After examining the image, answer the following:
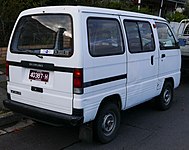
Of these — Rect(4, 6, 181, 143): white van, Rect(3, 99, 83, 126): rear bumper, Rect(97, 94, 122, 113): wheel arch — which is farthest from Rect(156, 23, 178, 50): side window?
Rect(3, 99, 83, 126): rear bumper

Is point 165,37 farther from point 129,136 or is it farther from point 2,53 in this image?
point 2,53

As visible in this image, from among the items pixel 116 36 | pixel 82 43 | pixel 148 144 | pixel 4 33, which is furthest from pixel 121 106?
pixel 4 33

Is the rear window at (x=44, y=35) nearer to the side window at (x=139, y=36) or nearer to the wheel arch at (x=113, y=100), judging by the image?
the wheel arch at (x=113, y=100)

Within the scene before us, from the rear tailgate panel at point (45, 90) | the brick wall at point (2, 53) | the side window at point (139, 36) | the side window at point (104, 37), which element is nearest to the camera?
the rear tailgate panel at point (45, 90)

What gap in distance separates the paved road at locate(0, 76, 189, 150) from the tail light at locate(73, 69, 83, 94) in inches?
38.0

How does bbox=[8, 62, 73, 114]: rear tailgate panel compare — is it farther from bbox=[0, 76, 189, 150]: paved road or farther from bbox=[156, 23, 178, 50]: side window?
bbox=[156, 23, 178, 50]: side window

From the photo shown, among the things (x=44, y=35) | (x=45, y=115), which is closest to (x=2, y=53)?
(x=44, y=35)

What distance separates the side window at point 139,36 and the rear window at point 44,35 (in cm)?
105

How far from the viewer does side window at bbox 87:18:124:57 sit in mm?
3742

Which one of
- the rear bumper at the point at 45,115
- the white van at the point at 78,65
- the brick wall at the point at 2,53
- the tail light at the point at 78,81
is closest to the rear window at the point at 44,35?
the white van at the point at 78,65

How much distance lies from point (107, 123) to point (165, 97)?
2.02m

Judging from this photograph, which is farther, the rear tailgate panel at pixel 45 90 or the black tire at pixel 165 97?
the black tire at pixel 165 97

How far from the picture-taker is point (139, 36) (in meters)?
4.67

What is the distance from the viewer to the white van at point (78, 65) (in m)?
3.59
